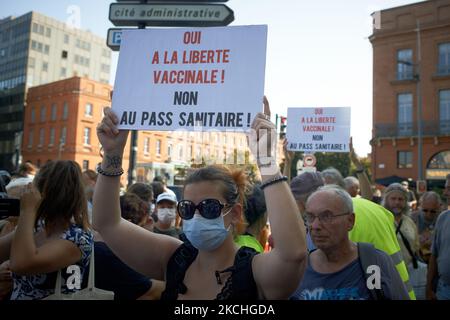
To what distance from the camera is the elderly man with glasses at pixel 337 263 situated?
2.38m

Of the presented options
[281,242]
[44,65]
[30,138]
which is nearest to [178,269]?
[281,242]

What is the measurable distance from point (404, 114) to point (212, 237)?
32.2m

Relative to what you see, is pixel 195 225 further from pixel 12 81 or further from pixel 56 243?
pixel 12 81

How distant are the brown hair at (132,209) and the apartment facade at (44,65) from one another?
112ft

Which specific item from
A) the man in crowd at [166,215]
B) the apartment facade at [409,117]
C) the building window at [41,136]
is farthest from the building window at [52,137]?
the man in crowd at [166,215]

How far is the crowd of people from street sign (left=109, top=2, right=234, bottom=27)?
9.51 ft

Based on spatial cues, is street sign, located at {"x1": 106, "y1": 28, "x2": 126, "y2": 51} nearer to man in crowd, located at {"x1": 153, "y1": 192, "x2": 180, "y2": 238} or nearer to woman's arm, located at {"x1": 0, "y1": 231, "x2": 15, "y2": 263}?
man in crowd, located at {"x1": 153, "y1": 192, "x2": 180, "y2": 238}

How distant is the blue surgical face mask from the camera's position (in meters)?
1.95

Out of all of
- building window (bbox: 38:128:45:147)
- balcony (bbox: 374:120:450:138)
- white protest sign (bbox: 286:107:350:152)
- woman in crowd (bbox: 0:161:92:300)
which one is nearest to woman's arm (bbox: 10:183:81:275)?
woman in crowd (bbox: 0:161:92:300)

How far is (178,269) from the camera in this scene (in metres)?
2.04

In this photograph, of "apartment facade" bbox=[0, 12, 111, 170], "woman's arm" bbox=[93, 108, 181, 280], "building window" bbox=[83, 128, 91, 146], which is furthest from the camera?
"building window" bbox=[83, 128, 91, 146]

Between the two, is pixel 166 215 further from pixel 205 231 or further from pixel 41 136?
pixel 41 136

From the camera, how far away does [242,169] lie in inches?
87.5

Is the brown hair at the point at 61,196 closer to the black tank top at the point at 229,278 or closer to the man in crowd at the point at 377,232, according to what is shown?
the black tank top at the point at 229,278
